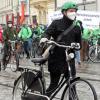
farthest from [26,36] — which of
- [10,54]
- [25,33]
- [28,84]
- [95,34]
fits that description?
[28,84]

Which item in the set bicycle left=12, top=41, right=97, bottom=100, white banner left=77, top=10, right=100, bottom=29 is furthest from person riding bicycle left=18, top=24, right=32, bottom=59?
bicycle left=12, top=41, right=97, bottom=100

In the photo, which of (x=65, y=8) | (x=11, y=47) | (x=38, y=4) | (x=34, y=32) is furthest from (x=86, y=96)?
(x=38, y=4)

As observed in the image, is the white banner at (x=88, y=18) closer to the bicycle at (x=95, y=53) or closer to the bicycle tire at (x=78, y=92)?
the bicycle at (x=95, y=53)

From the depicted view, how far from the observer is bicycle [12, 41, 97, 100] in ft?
23.4

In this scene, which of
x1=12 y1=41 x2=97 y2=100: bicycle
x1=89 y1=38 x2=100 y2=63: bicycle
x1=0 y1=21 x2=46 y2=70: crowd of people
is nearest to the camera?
x1=12 y1=41 x2=97 y2=100: bicycle

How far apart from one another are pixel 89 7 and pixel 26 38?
14.0m

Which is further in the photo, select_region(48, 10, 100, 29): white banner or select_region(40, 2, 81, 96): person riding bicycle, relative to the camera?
select_region(48, 10, 100, 29): white banner

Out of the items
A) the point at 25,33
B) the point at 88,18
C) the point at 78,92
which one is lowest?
the point at 78,92

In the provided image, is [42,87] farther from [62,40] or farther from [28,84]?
[62,40]

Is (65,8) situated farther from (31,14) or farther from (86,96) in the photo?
(31,14)

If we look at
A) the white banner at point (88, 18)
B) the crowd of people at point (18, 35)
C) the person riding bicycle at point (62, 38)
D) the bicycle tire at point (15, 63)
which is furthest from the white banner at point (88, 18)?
the person riding bicycle at point (62, 38)

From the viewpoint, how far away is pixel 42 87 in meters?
7.77

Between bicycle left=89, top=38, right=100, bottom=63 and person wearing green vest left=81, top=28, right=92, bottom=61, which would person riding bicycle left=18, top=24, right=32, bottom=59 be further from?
bicycle left=89, top=38, right=100, bottom=63

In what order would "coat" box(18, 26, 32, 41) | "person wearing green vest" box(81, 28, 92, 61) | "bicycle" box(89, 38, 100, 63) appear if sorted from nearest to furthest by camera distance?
Result: "bicycle" box(89, 38, 100, 63) → "person wearing green vest" box(81, 28, 92, 61) → "coat" box(18, 26, 32, 41)
